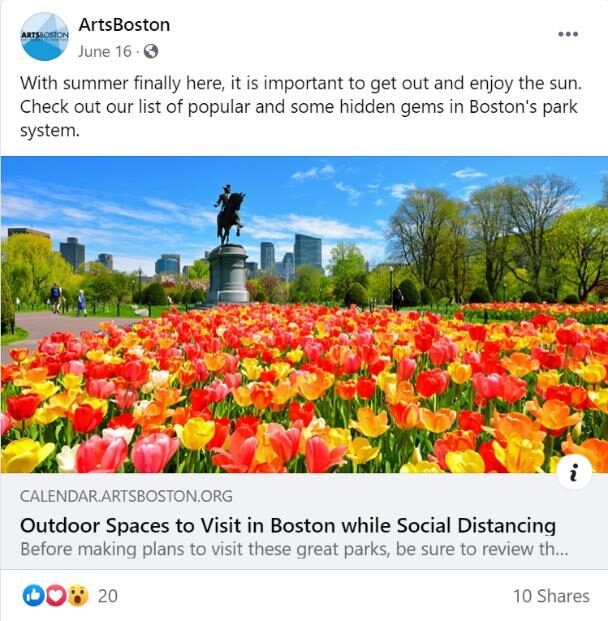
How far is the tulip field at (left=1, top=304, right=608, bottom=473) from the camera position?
1.40m

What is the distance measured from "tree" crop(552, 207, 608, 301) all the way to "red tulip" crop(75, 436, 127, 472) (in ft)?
131

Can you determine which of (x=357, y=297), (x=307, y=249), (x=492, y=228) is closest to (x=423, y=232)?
(x=492, y=228)

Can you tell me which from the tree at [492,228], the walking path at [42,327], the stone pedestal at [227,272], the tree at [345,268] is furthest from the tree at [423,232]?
the walking path at [42,327]

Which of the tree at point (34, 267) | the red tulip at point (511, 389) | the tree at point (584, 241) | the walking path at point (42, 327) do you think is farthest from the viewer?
the tree at point (34, 267)

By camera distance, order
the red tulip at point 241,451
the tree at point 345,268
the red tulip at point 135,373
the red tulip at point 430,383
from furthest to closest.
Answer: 1. the tree at point 345,268
2. the red tulip at point 135,373
3. the red tulip at point 430,383
4. the red tulip at point 241,451

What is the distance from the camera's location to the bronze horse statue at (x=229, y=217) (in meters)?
24.9

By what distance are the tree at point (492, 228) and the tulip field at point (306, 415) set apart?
36026 mm

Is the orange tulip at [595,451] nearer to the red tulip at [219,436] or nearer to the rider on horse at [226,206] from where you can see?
the red tulip at [219,436]

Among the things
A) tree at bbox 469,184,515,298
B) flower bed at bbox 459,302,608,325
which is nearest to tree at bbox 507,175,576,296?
tree at bbox 469,184,515,298

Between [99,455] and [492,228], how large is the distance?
42649 millimetres

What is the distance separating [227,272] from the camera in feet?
75.1

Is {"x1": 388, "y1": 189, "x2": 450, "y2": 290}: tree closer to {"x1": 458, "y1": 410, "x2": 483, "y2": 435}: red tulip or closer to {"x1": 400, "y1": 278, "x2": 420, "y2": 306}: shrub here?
{"x1": 400, "y1": 278, "x2": 420, "y2": 306}: shrub
